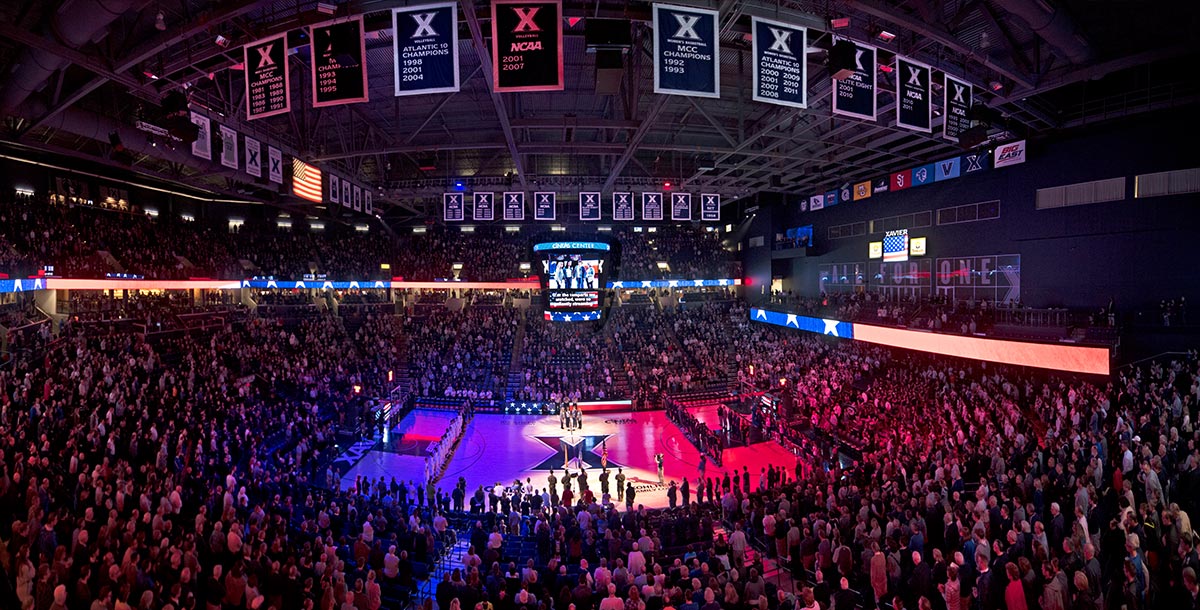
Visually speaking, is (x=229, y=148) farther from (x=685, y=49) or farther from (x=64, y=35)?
(x=685, y=49)

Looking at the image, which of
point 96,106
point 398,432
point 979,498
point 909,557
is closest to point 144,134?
point 96,106

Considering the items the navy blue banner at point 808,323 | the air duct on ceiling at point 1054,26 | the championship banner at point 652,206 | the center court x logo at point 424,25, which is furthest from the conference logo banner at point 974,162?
the center court x logo at point 424,25

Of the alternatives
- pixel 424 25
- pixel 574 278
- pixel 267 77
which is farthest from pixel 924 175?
pixel 267 77

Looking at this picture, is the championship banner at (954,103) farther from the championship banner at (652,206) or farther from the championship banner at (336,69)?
the championship banner at (336,69)

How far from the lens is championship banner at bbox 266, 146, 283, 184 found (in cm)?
1260

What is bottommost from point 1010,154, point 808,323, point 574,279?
point 808,323

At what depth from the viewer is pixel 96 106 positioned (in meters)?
12.4

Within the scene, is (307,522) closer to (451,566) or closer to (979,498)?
(451,566)

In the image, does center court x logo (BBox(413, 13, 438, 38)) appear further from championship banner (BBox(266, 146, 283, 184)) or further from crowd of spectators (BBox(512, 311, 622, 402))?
crowd of spectators (BBox(512, 311, 622, 402))

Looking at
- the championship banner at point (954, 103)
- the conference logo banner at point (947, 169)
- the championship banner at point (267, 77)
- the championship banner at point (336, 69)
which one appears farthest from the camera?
the conference logo banner at point (947, 169)

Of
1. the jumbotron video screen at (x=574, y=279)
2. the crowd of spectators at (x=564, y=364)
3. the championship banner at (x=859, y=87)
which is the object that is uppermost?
the championship banner at (x=859, y=87)

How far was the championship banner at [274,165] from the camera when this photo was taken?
12.6m

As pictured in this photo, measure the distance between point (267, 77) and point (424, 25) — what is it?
10.3 ft

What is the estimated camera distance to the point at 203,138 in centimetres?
1058
